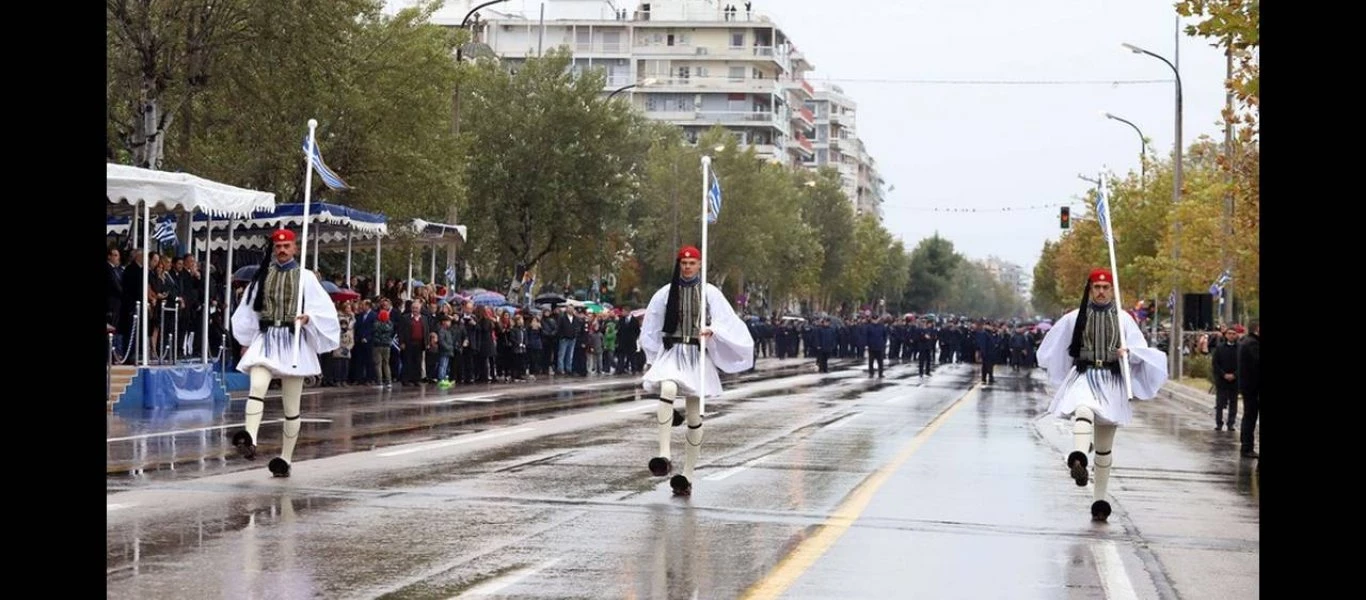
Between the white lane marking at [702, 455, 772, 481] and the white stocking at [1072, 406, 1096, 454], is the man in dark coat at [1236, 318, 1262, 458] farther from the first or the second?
the white stocking at [1072, 406, 1096, 454]

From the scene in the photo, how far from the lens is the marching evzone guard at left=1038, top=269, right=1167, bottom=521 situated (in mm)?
15133

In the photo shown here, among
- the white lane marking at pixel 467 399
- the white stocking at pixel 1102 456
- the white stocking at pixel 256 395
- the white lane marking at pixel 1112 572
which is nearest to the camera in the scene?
the white lane marking at pixel 1112 572

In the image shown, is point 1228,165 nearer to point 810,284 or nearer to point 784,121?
point 810,284

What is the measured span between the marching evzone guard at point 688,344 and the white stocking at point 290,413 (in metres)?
2.91

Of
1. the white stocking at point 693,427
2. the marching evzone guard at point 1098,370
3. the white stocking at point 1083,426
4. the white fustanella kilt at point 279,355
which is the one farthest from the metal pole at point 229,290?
the white stocking at point 1083,426

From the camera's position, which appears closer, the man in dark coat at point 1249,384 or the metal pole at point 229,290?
the man in dark coat at point 1249,384

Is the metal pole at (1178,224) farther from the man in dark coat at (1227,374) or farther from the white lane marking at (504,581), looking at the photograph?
the white lane marking at (504,581)

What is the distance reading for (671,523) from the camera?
A: 518 inches

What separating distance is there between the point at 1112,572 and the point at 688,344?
5.23 meters

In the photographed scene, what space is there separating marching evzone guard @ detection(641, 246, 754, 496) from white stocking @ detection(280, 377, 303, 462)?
2.91m

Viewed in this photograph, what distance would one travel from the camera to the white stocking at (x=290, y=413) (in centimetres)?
1577

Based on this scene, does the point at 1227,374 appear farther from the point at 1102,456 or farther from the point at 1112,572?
the point at 1112,572
